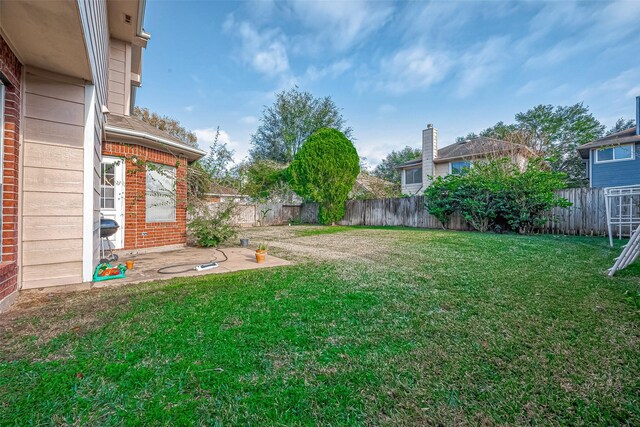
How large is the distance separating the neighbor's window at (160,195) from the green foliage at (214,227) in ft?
2.00

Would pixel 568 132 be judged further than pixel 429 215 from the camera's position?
Yes

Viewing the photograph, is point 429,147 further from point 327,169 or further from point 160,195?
point 160,195

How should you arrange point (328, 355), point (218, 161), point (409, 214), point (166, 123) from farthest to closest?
point (166, 123), point (409, 214), point (218, 161), point (328, 355)

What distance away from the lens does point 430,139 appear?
18.3m

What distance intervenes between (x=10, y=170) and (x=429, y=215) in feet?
40.8

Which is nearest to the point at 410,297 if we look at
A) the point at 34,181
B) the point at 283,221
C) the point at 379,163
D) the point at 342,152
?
the point at 34,181

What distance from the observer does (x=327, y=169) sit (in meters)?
14.4

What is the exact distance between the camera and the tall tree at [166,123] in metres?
20.1

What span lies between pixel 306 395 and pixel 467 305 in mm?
2044

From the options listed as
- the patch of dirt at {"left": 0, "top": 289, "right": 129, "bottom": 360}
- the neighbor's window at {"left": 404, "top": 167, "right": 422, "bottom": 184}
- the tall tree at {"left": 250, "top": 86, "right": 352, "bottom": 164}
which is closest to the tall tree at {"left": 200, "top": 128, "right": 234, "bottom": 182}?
the patch of dirt at {"left": 0, "top": 289, "right": 129, "bottom": 360}

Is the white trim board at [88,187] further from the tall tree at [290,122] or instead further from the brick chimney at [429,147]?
the tall tree at [290,122]

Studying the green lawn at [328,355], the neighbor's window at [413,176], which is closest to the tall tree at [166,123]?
the neighbor's window at [413,176]

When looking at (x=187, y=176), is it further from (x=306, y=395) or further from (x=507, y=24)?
(x=507, y=24)

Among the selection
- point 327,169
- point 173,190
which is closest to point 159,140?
point 173,190
